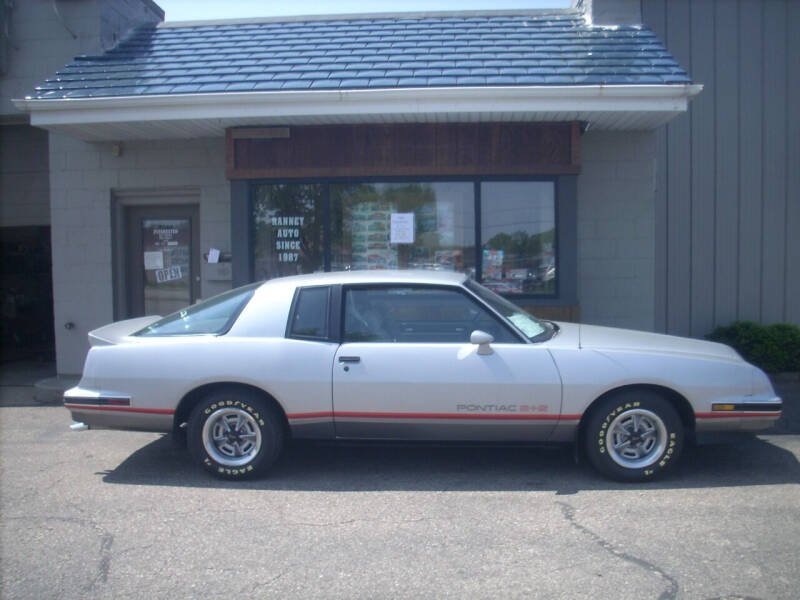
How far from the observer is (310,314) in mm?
5906

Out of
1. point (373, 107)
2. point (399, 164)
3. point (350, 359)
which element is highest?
point (373, 107)

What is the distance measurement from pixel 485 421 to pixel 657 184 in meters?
5.96

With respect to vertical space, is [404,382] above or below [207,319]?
below

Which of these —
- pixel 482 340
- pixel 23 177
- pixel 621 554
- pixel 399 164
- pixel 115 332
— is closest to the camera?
pixel 621 554

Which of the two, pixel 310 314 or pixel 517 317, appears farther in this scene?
pixel 517 317

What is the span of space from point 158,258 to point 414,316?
5.30 metres

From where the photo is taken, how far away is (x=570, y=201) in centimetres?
887

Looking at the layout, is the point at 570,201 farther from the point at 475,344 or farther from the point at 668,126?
the point at 475,344

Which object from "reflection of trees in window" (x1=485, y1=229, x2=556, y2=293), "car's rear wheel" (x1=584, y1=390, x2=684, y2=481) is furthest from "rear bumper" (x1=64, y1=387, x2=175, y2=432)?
"reflection of trees in window" (x1=485, y1=229, x2=556, y2=293)

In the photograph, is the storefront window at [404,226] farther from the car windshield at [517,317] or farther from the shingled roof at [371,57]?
the car windshield at [517,317]

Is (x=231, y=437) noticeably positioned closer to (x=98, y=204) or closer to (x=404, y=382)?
(x=404, y=382)

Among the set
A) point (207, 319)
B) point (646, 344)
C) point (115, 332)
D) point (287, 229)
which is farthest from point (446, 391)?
point (287, 229)

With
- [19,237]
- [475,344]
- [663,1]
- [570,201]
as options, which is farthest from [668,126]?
[19,237]

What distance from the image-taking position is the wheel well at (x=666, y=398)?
5590 mm
